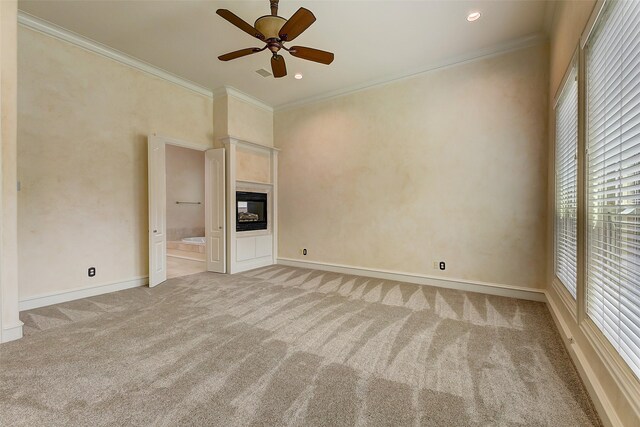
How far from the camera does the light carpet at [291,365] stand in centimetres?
161

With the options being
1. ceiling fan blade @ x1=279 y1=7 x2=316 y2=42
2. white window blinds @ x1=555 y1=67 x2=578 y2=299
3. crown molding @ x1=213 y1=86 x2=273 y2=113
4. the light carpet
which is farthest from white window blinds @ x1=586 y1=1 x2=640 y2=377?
crown molding @ x1=213 y1=86 x2=273 y2=113

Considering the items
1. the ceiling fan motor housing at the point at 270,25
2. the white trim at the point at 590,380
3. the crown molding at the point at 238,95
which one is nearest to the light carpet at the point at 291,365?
the white trim at the point at 590,380

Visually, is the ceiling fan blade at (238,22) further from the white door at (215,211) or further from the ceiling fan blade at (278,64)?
the white door at (215,211)

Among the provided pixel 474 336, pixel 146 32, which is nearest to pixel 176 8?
pixel 146 32

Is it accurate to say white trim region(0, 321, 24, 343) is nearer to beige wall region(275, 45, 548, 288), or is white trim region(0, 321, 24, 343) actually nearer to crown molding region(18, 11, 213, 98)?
crown molding region(18, 11, 213, 98)

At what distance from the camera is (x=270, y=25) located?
8.80 ft

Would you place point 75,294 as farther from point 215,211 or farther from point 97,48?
point 97,48

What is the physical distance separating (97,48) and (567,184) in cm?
582

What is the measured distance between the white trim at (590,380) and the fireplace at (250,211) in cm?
467

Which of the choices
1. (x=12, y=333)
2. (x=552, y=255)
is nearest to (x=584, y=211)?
(x=552, y=255)

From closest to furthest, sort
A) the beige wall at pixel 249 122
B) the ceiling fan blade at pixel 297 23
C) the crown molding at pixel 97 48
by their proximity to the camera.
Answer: the ceiling fan blade at pixel 297 23, the crown molding at pixel 97 48, the beige wall at pixel 249 122

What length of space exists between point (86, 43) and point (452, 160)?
5253 millimetres

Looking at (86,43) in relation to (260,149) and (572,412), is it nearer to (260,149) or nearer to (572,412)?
(260,149)

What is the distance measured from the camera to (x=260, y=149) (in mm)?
5652
